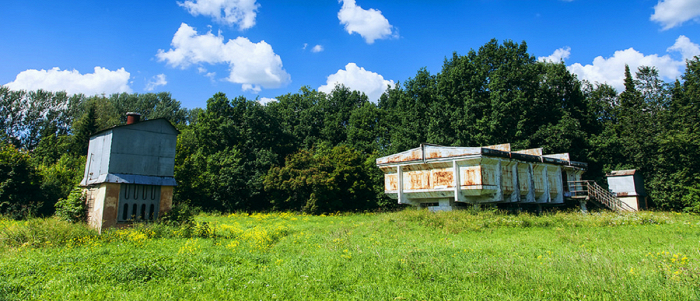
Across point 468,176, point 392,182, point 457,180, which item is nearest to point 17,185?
point 392,182

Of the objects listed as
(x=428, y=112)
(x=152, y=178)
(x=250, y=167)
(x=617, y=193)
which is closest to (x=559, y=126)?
(x=617, y=193)

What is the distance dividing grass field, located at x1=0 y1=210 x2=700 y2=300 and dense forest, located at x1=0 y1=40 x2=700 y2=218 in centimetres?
2198

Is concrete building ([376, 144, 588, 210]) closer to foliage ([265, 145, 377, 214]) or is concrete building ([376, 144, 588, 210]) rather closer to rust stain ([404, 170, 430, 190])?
rust stain ([404, 170, 430, 190])

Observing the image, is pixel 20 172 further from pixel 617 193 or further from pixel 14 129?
pixel 617 193

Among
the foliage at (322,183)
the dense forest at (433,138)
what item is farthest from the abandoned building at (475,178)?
the foliage at (322,183)

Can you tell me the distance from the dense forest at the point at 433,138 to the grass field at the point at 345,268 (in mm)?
21983

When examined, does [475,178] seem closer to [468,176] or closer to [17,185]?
[468,176]

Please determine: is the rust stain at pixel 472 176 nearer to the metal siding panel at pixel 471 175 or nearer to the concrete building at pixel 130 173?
the metal siding panel at pixel 471 175

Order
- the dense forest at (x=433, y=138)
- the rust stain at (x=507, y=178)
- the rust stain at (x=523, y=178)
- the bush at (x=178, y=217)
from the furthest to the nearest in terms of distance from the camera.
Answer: the dense forest at (x=433, y=138)
the rust stain at (x=523, y=178)
the rust stain at (x=507, y=178)
the bush at (x=178, y=217)

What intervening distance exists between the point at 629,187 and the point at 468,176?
17371 mm

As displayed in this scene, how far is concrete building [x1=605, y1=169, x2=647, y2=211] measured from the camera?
100 ft

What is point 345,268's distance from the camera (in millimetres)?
9352

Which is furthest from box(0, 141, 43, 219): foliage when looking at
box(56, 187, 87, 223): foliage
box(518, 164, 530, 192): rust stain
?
box(518, 164, 530, 192): rust stain

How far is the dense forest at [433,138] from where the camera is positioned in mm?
33438
